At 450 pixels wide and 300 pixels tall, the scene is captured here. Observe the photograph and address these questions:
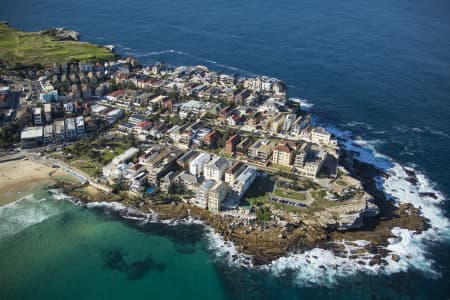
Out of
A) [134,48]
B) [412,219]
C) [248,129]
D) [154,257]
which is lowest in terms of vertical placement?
[154,257]

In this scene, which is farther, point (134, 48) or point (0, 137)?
point (134, 48)

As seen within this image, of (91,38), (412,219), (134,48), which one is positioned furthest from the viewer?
(91,38)

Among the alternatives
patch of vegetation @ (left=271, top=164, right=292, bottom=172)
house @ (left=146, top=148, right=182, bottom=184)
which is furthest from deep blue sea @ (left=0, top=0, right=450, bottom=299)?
patch of vegetation @ (left=271, top=164, right=292, bottom=172)

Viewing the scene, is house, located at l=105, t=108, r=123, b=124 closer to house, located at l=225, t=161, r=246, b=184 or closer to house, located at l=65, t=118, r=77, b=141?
house, located at l=65, t=118, r=77, b=141

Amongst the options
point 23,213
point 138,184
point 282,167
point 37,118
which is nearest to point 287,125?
point 282,167

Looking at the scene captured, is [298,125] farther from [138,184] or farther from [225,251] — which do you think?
[138,184]

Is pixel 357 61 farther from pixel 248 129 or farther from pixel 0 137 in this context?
pixel 0 137

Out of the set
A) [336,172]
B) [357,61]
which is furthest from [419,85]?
[336,172]
